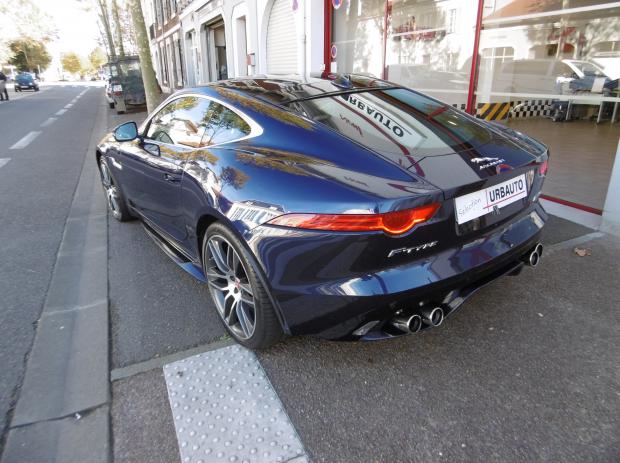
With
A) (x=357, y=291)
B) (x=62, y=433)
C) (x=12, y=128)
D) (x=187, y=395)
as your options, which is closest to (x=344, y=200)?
(x=357, y=291)

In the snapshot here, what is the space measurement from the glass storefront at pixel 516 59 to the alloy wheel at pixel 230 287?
4.87 meters

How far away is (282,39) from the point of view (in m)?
10.8

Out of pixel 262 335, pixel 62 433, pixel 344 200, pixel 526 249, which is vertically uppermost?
pixel 344 200

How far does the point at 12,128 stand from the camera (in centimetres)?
1366

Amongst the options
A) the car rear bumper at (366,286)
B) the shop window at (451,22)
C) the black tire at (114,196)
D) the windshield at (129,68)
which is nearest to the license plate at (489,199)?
the car rear bumper at (366,286)

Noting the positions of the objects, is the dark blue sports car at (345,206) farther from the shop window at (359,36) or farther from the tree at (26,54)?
the tree at (26,54)

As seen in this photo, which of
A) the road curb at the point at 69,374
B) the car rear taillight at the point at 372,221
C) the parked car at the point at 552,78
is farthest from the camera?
the parked car at the point at 552,78

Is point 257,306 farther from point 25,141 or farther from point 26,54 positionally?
point 26,54

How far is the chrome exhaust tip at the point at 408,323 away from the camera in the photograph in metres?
2.06

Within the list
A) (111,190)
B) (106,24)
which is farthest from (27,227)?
(106,24)

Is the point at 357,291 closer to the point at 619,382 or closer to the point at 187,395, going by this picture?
the point at 187,395

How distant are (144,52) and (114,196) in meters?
7.59

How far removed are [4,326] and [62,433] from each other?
128 cm

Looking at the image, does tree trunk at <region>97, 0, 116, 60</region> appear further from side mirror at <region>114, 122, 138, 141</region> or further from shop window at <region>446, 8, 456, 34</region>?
side mirror at <region>114, 122, 138, 141</region>
